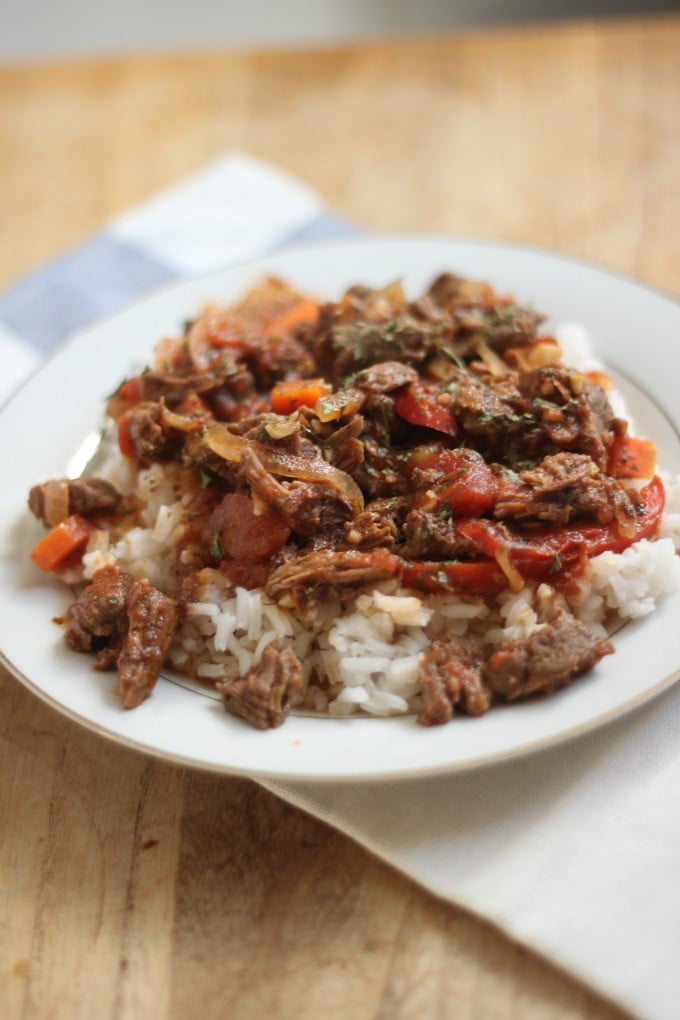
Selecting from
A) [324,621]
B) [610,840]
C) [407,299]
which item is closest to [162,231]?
[407,299]

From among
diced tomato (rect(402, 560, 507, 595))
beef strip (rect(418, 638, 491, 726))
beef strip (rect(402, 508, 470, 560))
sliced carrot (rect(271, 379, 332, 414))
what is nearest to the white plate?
beef strip (rect(418, 638, 491, 726))

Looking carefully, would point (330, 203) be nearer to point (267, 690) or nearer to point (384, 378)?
point (384, 378)

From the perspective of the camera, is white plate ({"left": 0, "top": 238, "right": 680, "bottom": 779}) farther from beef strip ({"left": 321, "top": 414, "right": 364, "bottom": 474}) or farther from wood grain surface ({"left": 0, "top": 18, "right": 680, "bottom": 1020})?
beef strip ({"left": 321, "top": 414, "right": 364, "bottom": 474})

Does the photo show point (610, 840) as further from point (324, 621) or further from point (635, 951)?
point (324, 621)

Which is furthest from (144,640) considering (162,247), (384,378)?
(162,247)

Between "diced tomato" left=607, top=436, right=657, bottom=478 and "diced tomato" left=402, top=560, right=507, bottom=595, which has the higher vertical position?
"diced tomato" left=607, top=436, right=657, bottom=478

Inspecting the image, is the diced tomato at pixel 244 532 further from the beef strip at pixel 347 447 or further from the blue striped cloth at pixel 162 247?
the blue striped cloth at pixel 162 247

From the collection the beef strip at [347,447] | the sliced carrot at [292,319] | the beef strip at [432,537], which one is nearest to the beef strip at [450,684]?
the beef strip at [432,537]
